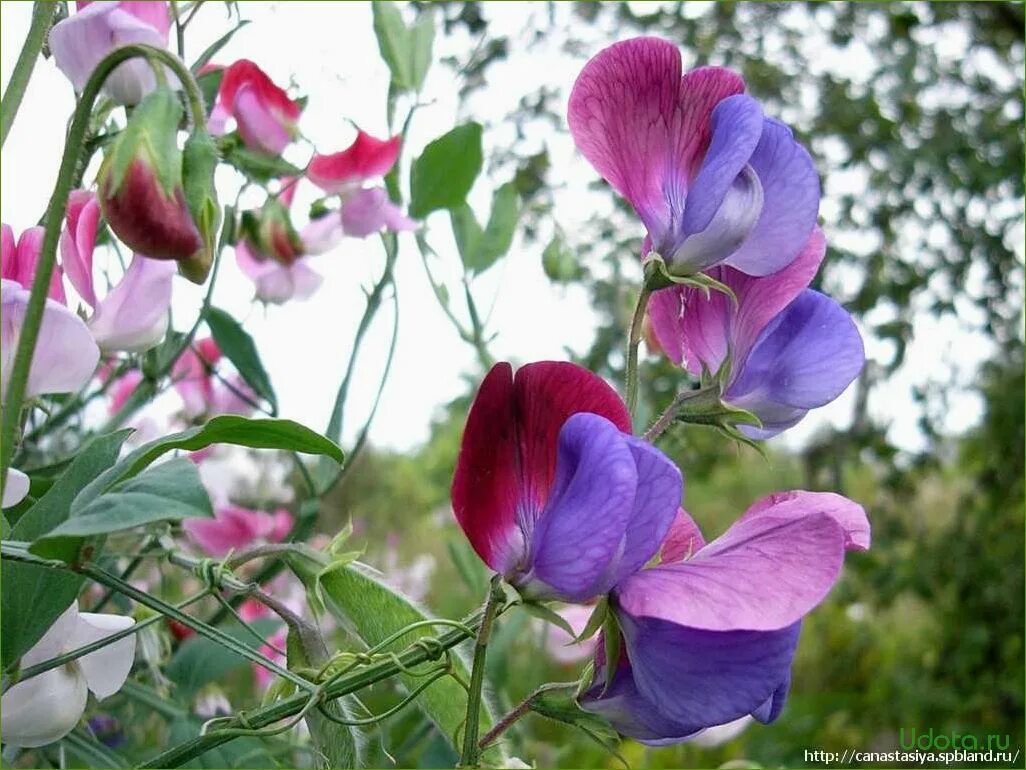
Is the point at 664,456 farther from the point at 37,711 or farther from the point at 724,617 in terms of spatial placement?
Answer: the point at 37,711

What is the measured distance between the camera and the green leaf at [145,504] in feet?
0.95

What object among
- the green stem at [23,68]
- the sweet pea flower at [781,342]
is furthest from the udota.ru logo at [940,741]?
the green stem at [23,68]

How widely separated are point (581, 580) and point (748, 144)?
5.9 inches

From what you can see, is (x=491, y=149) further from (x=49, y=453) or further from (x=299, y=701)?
(x=299, y=701)

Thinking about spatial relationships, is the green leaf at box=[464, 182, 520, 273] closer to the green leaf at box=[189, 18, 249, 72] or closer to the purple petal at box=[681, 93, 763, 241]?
the green leaf at box=[189, 18, 249, 72]

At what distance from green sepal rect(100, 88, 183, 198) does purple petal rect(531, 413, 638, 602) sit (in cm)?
13

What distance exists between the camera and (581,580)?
1.04 ft

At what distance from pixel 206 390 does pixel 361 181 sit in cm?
27

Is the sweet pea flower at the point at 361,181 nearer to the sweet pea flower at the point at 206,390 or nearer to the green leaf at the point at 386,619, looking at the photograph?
the sweet pea flower at the point at 206,390

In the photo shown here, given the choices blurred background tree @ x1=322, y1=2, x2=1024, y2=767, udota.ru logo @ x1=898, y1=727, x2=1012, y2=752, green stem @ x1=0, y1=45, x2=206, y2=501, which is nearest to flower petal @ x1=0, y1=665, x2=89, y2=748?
green stem @ x1=0, y1=45, x2=206, y2=501

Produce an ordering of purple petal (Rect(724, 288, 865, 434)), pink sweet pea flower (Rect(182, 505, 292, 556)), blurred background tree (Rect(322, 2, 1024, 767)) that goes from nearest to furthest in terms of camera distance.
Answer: purple petal (Rect(724, 288, 865, 434)), pink sweet pea flower (Rect(182, 505, 292, 556)), blurred background tree (Rect(322, 2, 1024, 767))

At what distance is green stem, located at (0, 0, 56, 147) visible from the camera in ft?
1.04

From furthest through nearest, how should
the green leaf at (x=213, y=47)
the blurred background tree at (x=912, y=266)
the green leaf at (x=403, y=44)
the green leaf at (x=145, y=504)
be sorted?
the blurred background tree at (x=912, y=266) → the green leaf at (x=403, y=44) → the green leaf at (x=213, y=47) → the green leaf at (x=145, y=504)

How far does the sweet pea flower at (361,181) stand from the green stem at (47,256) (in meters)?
0.33
